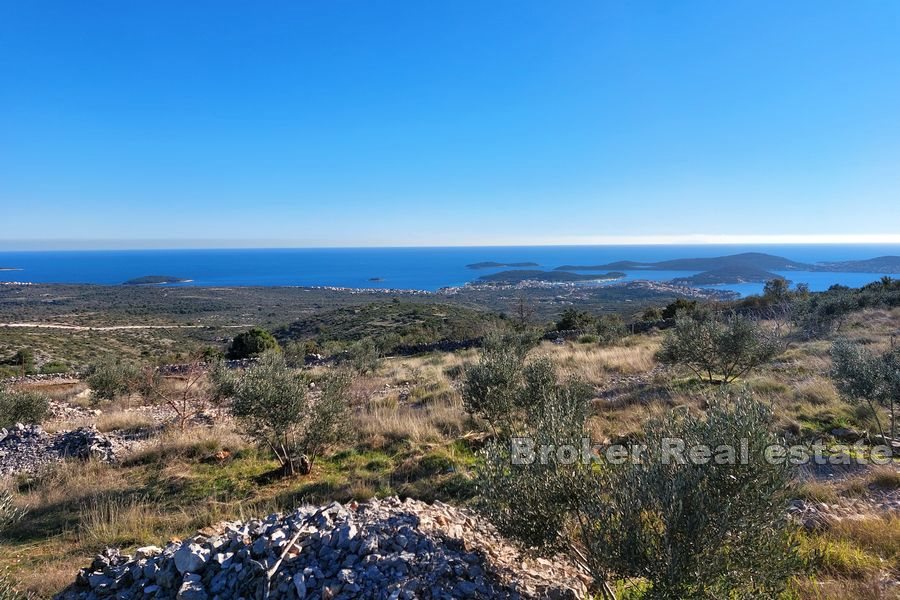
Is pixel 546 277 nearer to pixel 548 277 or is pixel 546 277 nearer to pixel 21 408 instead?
pixel 548 277

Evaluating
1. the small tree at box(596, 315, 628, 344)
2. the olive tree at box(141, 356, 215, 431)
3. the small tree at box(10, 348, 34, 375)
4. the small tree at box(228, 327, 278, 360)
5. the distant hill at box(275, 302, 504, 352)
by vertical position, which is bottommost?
the distant hill at box(275, 302, 504, 352)

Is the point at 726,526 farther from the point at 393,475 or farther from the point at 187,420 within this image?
the point at 187,420

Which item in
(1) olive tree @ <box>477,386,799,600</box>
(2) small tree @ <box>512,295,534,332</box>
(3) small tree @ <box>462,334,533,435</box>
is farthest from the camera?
(2) small tree @ <box>512,295,534,332</box>

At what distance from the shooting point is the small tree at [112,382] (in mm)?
13570

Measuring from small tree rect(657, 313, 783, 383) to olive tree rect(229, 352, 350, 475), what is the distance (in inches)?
361

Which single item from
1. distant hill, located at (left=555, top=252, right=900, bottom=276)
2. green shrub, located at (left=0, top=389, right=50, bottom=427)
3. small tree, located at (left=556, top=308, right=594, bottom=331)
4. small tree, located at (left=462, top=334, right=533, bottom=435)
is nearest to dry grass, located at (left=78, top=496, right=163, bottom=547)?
small tree, located at (left=462, top=334, right=533, bottom=435)

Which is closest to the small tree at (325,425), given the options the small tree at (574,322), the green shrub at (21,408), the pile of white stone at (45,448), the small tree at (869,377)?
the pile of white stone at (45,448)

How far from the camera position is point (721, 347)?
34.9 feet

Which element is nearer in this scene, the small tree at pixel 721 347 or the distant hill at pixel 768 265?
the small tree at pixel 721 347

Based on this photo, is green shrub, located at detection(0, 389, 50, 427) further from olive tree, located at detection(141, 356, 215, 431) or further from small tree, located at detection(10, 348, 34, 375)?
small tree, located at detection(10, 348, 34, 375)

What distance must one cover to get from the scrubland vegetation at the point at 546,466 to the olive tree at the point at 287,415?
4 cm

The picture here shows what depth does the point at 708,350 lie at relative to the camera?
10.9 metres

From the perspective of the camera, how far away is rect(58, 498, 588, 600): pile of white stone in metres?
3.53

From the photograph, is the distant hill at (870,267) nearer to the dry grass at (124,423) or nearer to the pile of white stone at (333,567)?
the pile of white stone at (333,567)
